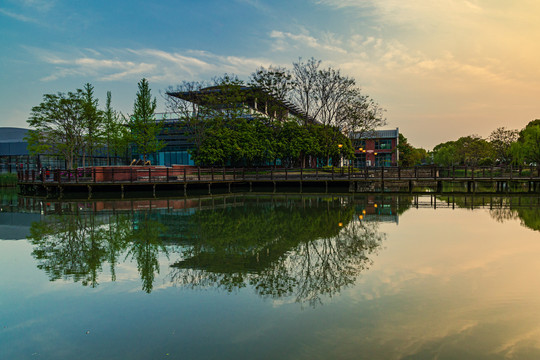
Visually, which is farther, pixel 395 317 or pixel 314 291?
pixel 314 291

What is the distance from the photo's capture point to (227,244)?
545 inches

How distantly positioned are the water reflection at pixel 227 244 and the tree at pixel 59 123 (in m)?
27.3

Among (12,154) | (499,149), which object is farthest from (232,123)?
(499,149)

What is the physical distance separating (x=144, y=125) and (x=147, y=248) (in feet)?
141

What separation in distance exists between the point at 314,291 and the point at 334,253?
3.88 m

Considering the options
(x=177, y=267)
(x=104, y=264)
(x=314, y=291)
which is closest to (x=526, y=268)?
(x=314, y=291)

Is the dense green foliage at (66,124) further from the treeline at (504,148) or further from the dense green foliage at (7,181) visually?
the treeline at (504,148)

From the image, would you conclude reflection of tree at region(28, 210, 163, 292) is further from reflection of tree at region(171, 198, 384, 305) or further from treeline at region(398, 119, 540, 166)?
treeline at region(398, 119, 540, 166)

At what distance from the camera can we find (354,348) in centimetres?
610

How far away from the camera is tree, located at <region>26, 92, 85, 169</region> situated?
48225 mm

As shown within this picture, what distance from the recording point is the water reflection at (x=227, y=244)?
9805 mm

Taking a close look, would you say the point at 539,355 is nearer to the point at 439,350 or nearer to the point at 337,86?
the point at 439,350

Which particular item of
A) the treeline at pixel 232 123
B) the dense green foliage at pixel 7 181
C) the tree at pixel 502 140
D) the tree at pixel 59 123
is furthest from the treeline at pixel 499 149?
the dense green foliage at pixel 7 181

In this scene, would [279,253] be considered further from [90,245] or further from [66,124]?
[66,124]
